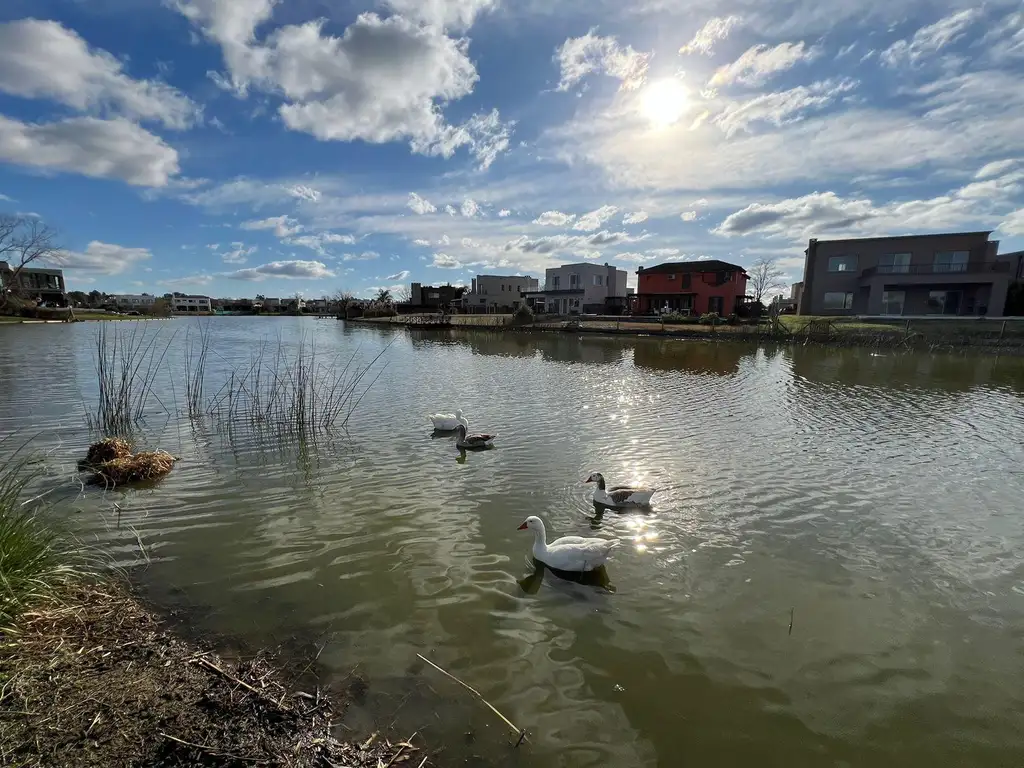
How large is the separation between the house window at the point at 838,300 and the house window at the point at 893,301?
288 centimetres

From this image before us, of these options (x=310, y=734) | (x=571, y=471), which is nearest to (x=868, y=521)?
(x=571, y=471)

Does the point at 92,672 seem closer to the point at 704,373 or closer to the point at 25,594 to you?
the point at 25,594

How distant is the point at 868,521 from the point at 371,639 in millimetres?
7742

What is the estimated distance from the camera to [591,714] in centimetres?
398

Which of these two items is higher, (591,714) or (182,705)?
(182,705)

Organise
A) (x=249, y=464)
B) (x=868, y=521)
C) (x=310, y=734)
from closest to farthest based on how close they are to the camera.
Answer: (x=310, y=734), (x=868, y=521), (x=249, y=464)

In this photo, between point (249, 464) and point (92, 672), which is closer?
point (92, 672)

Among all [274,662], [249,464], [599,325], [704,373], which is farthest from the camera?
[599,325]

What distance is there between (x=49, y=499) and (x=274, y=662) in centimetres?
659

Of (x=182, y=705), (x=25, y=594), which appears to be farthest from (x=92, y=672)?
(x=25, y=594)

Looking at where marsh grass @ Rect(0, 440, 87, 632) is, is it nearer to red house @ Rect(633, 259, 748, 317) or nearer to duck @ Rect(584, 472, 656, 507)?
duck @ Rect(584, 472, 656, 507)

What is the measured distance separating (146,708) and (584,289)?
7036 centimetres

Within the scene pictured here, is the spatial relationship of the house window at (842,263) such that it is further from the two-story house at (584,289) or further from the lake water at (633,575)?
the lake water at (633,575)

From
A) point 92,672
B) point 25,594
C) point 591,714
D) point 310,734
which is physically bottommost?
point 591,714
